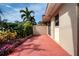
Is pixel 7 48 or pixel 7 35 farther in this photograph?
pixel 7 35

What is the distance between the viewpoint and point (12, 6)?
10000 millimetres

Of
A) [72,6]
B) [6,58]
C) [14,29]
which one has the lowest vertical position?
[6,58]

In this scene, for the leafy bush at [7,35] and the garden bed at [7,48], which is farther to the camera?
the leafy bush at [7,35]

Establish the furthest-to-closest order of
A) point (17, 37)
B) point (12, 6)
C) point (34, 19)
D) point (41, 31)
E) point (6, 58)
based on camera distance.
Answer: point (41, 31), point (17, 37), point (34, 19), point (12, 6), point (6, 58)

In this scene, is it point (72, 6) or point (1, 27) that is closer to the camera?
point (72, 6)

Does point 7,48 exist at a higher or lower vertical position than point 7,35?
lower

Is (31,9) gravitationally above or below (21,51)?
Result: above

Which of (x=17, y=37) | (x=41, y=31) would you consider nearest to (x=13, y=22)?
(x=17, y=37)

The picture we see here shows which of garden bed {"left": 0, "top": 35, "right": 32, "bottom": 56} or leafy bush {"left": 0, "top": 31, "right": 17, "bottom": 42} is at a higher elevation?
leafy bush {"left": 0, "top": 31, "right": 17, "bottom": 42}

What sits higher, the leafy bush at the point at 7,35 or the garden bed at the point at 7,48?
the leafy bush at the point at 7,35

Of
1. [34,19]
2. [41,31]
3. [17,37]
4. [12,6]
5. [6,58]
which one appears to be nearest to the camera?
[6,58]

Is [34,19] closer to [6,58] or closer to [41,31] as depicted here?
[6,58]

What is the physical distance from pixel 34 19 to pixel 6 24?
5.34 ft

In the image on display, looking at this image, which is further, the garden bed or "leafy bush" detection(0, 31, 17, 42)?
"leafy bush" detection(0, 31, 17, 42)
